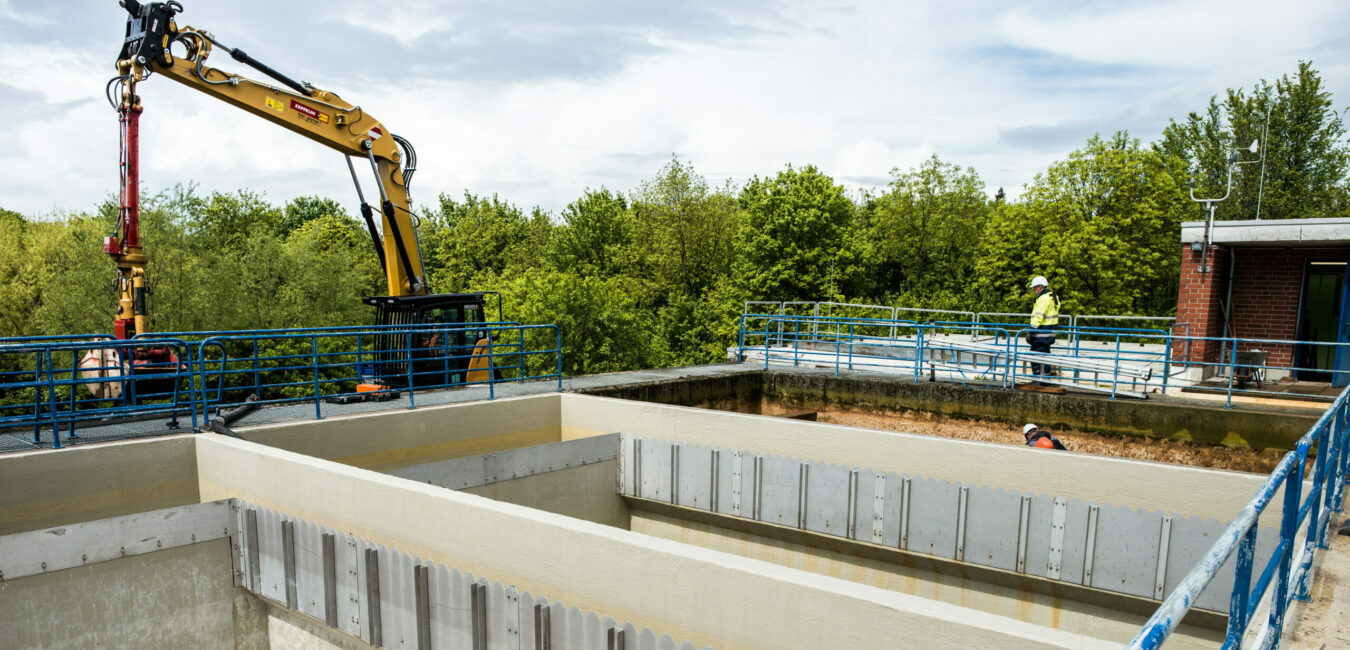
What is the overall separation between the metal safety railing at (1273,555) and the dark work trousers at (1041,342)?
8.61 metres

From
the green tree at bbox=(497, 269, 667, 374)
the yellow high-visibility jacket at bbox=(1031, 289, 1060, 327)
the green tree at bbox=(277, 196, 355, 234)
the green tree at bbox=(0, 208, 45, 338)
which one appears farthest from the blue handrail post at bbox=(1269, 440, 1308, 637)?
the green tree at bbox=(277, 196, 355, 234)

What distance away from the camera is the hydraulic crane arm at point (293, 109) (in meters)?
11.8

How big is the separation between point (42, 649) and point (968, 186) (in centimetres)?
5048

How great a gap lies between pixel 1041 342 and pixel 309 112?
13883 millimetres

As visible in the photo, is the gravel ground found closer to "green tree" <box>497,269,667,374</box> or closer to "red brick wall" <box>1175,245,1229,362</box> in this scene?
"red brick wall" <box>1175,245,1229,362</box>

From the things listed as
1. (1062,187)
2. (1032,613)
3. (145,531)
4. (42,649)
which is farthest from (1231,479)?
(1062,187)

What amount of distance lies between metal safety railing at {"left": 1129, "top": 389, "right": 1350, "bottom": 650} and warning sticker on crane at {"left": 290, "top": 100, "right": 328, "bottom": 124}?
46.4 feet

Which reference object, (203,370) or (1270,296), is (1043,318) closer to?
(1270,296)

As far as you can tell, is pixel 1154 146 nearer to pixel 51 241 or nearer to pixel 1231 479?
pixel 1231 479

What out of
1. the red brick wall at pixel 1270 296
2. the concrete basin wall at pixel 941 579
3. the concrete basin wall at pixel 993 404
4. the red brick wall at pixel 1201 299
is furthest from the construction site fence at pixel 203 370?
the red brick wall at pixel 1270 296

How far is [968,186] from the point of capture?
4969 cm

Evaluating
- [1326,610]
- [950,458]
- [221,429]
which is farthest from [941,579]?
[221,429]

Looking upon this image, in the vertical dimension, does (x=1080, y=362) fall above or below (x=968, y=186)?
below

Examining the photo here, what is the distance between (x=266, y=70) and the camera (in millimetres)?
12797
